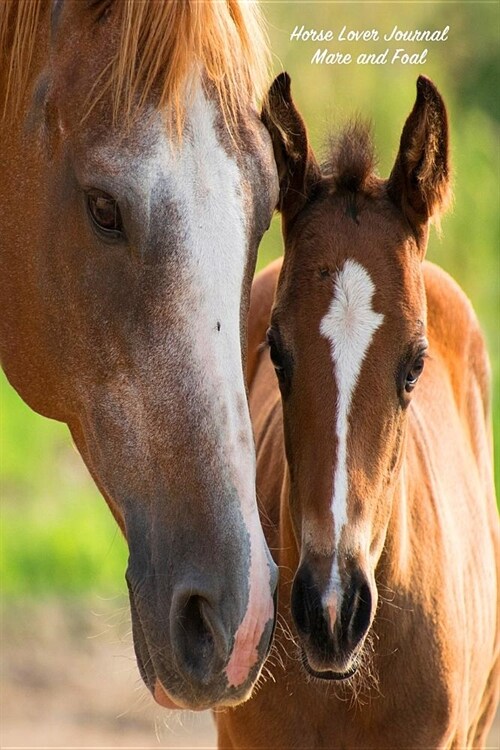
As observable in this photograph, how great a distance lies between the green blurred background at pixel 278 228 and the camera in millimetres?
5449

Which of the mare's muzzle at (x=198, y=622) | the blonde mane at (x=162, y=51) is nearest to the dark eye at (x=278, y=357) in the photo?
the blonde mane at (x=162, y=51)

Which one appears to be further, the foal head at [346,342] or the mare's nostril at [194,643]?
the foal head at [346,342]

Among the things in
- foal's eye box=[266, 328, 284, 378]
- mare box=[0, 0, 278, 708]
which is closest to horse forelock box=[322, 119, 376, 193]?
foal's eye box=[266, 328, 284, 378]

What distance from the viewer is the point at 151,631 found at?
1854 mm

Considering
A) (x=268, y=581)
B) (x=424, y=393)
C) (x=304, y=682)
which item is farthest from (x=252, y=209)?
(x=424, y=393)

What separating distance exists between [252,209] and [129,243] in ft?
A: 0.84

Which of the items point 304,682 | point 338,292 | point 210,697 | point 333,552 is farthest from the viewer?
point 304,682

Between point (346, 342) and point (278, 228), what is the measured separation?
139 inches

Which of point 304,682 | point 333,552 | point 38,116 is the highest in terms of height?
point 38,116

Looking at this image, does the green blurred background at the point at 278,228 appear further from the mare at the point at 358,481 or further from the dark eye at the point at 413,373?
A: the dark eye at the point at 413,373

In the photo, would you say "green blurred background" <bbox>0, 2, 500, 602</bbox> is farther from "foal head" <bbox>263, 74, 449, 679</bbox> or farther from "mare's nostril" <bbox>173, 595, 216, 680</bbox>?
"mare's nostril" <bbox>173, 595, 216, 680</bbox>

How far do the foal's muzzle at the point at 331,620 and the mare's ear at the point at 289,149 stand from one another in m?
0.91

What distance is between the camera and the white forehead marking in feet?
7.51

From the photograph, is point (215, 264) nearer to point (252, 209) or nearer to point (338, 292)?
point (252, 209)
